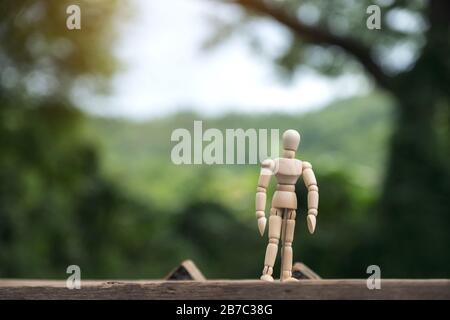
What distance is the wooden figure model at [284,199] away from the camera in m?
1.28

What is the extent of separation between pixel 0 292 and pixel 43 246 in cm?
293

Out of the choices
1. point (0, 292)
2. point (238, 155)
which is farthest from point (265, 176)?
point (0, 292)

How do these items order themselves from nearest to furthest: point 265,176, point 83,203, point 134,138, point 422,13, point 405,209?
point 265,176, point 405,209, point 422,13, point 83,203, point 134,138

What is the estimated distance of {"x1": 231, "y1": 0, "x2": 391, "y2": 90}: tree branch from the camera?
4168 millimetres

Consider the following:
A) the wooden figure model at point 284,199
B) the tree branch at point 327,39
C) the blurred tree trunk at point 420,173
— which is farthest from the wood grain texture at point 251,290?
the tree branch at point 327,39

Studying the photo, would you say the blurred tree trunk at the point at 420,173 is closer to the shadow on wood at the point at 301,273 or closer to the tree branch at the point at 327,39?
→ the tree branch at the point at 327,39

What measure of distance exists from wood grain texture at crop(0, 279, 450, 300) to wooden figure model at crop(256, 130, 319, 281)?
0.36ft

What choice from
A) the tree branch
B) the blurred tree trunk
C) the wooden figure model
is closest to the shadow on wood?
the wooden figure model

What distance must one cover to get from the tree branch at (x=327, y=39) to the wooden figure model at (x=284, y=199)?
293 centimetres

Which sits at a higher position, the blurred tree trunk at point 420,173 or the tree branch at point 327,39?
the tree branch at point 327,39

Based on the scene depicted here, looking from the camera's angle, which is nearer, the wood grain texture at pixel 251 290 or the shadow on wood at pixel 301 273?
the wood grain texture at pixel 251 290

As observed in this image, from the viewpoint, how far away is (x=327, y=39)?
421 centimetres
